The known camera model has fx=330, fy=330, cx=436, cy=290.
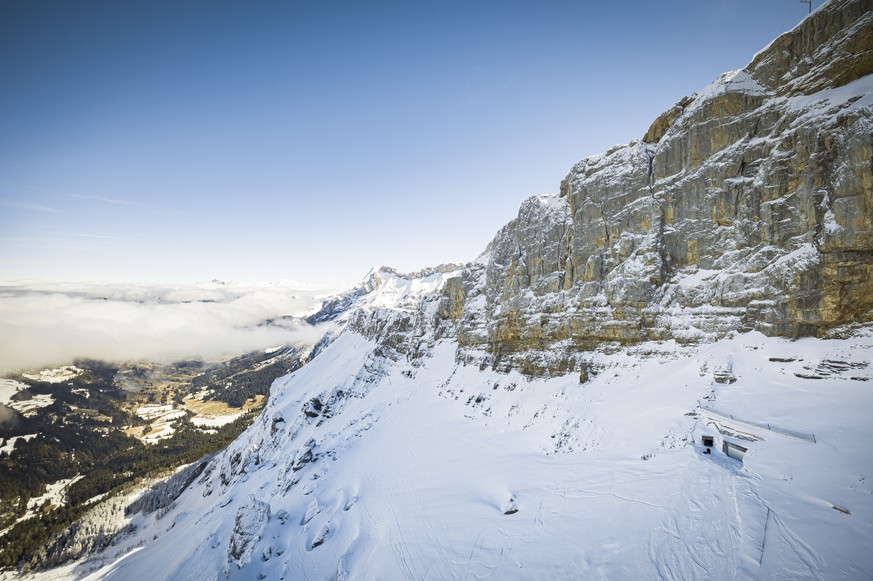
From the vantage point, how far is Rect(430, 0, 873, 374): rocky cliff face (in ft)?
66.4

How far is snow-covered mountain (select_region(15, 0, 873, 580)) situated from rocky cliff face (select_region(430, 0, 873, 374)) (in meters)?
0.14

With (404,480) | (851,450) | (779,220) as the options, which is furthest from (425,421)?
(779,220)

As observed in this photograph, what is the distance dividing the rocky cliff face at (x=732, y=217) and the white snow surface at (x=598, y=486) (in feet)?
8.33

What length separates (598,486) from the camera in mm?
16125

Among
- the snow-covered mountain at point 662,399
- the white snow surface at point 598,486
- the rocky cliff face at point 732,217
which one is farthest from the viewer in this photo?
the rocky cliff face at point 732,217

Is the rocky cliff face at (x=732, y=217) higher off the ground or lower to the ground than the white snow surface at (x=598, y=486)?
higher

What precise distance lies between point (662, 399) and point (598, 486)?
10.00 m

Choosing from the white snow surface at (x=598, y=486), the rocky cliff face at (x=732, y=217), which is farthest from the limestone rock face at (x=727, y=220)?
the white snow surface at (x=598, y=486)

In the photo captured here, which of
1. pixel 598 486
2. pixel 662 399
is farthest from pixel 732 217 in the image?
pixel 598 486

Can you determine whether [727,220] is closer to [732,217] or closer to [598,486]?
[732,217]

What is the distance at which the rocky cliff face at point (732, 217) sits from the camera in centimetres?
2025

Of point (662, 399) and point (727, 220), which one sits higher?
point (727, 220)

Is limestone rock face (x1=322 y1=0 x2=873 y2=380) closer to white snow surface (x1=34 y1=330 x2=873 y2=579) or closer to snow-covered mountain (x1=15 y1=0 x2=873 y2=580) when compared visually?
snow-covered mountain (x1=15 y1=0 x2=873 y2=580)

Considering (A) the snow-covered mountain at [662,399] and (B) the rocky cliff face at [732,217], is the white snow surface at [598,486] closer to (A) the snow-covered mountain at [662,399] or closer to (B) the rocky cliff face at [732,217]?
(A) the snow-covered mountain at [662,399]
